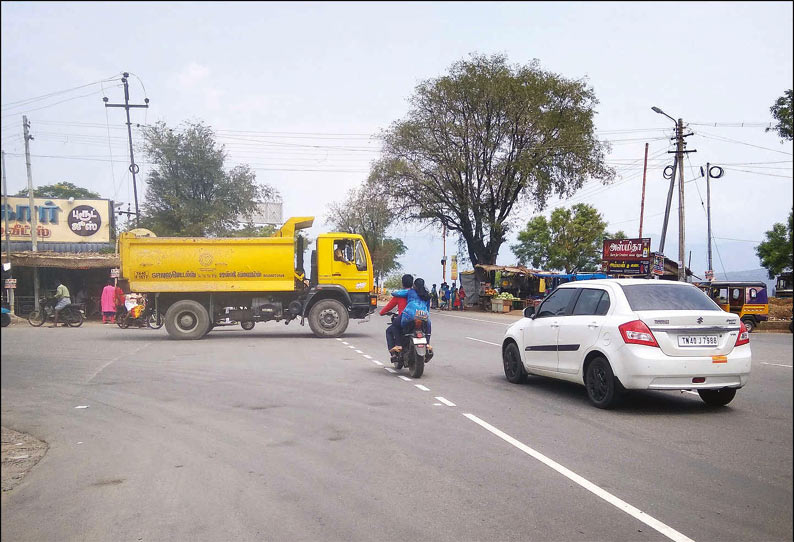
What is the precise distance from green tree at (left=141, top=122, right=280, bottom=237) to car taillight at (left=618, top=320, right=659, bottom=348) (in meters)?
30.7

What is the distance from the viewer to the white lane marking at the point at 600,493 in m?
4.13

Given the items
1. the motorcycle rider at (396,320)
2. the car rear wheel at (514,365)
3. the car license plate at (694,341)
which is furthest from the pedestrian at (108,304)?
the car license plate at (694,341)

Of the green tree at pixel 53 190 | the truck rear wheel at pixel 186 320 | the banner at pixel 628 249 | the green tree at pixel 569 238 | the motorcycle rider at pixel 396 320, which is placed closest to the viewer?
the green tree at pixel 53 190

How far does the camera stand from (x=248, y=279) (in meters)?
19.4

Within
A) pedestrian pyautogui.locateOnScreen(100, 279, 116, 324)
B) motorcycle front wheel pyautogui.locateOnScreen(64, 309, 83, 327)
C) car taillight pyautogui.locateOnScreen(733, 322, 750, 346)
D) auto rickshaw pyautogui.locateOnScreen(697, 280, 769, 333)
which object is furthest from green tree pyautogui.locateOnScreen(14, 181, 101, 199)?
pedestrian pyautogui.locateOnScreen(100, 279, 116, 324)

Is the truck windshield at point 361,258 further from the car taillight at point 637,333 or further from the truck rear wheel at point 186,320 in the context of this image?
the car taillight at point 637,333

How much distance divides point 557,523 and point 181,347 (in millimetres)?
14167

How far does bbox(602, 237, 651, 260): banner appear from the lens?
2968 centimetres

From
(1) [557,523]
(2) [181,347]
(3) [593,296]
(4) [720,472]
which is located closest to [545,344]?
(3) [593,296]

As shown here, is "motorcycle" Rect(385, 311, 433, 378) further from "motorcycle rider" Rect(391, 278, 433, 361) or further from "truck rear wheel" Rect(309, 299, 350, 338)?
"truck rear wheel" Rect(309, 299, 350, 338)

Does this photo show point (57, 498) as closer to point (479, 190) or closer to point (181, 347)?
point (181, 347)

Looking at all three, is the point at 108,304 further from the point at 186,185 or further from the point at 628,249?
the point at 628,249

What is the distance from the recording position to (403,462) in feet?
18.9

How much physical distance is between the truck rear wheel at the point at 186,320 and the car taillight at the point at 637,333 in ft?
47.5
